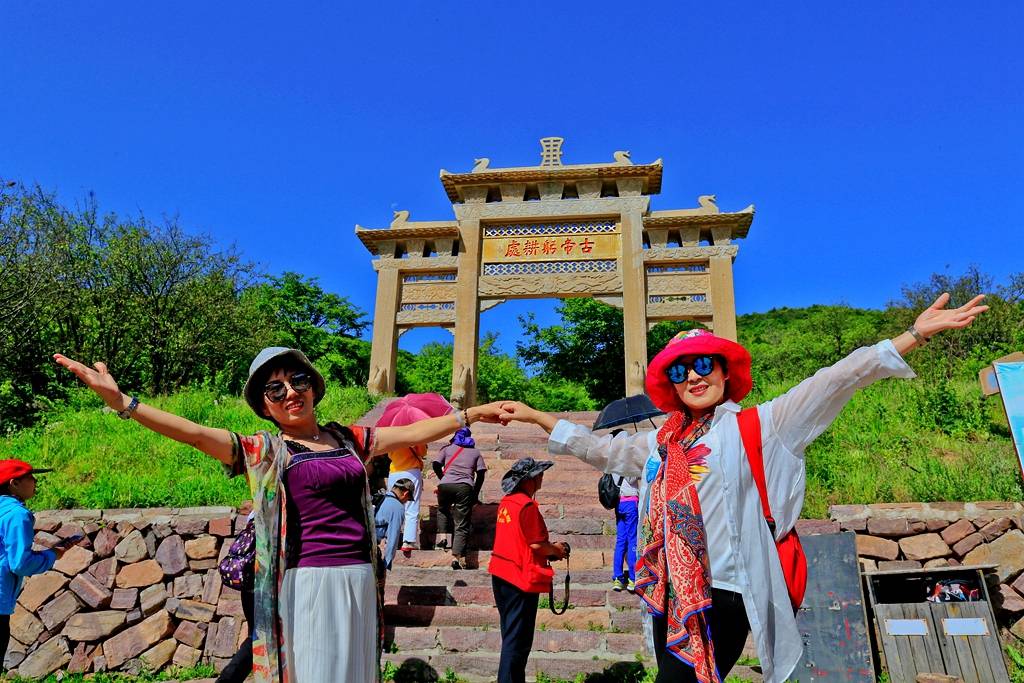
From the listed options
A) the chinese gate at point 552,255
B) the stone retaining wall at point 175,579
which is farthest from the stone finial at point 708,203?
the stone retaining wall at point 175,579

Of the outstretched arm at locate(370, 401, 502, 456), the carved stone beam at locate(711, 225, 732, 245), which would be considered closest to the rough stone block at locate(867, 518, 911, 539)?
the outstretched arm at locate(370, 401, 502, 456)

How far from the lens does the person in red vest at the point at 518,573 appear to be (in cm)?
458

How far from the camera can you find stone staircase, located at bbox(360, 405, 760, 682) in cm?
567

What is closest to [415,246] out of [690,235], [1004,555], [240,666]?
[690,235]

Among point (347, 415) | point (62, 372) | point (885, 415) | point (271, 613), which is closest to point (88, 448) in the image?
point (347, 415)

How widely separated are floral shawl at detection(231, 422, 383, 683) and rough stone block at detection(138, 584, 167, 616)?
5.14m

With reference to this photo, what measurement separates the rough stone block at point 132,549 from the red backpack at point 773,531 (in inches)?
261

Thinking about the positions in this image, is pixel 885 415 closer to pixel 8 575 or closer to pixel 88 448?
pixel 8 575

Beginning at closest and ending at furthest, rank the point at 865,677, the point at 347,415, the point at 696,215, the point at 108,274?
the point at 865,677 → the point at 347,415 → the point at 696,215 → the point at 108,274

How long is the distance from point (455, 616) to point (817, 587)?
295 centimetres

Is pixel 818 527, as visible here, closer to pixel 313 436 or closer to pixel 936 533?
pixel 936 533

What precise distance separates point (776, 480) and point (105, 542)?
700 cm

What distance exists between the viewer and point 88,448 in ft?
35.4

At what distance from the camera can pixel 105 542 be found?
7312 mm
